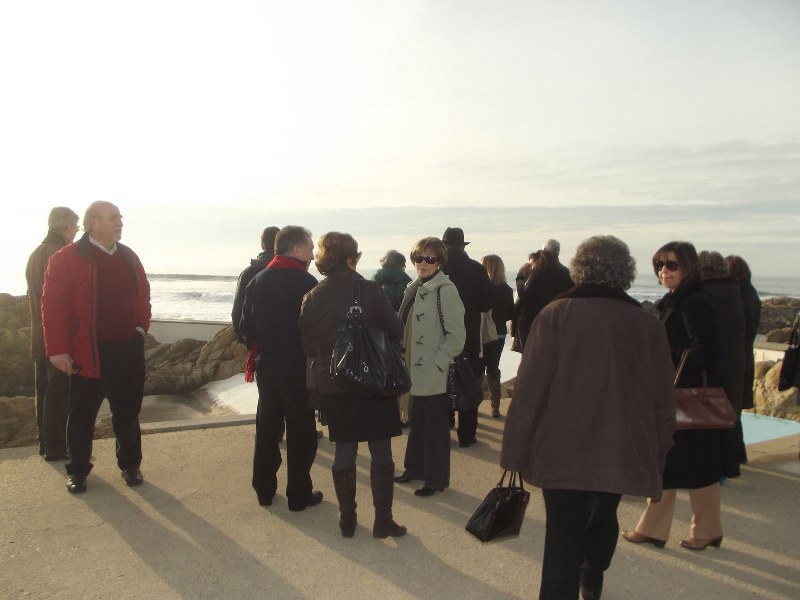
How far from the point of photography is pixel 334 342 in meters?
3.98

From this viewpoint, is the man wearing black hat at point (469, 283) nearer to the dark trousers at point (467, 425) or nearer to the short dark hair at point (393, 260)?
the dark trousers at point (467, 425)

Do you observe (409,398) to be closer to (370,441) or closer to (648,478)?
(370,441)

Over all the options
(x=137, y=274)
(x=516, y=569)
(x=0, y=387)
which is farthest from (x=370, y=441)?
(x=0, y=387)

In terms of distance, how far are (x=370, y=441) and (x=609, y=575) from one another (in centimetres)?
149

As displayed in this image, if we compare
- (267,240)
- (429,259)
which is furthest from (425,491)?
(267,240)

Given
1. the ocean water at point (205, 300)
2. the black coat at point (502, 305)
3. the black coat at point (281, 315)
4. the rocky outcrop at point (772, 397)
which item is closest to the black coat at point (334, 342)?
the black coat at point (281, 315)

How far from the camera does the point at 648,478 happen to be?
112 inches

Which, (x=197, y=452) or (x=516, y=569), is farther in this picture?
(x=197, y=452)

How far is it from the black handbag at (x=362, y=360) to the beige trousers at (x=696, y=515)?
164 cm

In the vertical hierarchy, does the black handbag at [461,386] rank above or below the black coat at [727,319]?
below

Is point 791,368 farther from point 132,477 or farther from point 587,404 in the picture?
point 132,477

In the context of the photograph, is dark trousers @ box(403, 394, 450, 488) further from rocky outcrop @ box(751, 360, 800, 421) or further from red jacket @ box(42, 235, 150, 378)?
rocky outcrop @ box(751, 360, 800, 421)

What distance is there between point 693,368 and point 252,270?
3465 millimetres

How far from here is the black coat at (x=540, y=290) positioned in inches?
243
